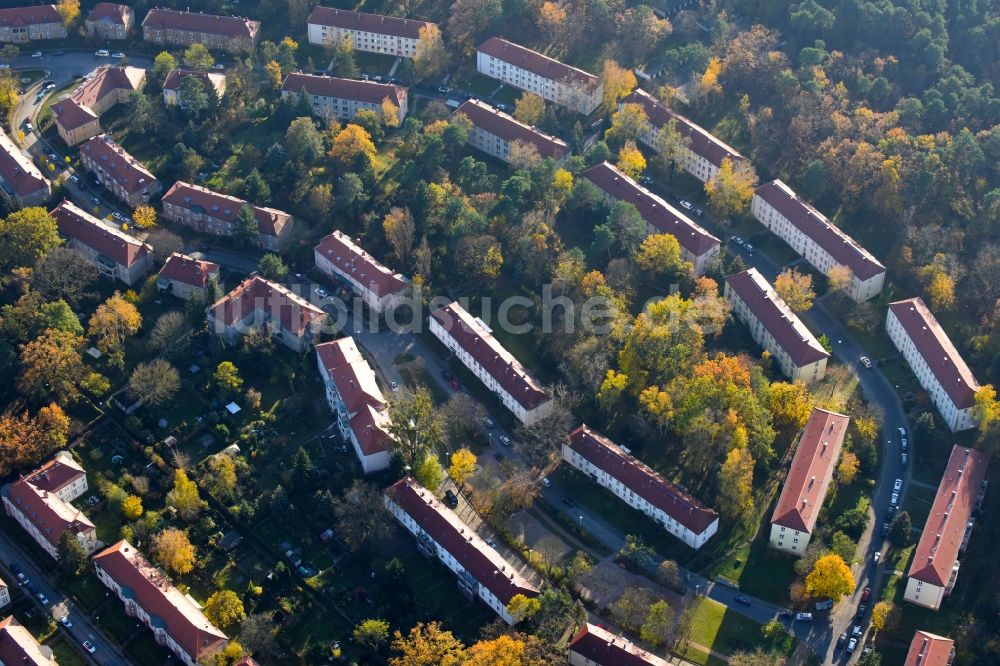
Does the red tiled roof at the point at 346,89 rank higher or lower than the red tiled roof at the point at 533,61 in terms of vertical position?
lower

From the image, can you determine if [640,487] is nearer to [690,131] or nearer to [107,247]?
[690,131]

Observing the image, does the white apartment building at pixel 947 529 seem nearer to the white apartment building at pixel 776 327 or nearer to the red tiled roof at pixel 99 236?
the white apartment building at pixel 776 327

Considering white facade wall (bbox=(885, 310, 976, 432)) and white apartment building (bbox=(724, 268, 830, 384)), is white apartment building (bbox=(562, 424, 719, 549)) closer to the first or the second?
white apartment building (bbox=(724, 268, 830, 384))

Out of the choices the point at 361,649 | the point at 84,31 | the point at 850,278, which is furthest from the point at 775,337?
the point at 84,31

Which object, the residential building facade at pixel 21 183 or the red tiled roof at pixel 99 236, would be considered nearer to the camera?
the red tiled roof at pixel 99 236

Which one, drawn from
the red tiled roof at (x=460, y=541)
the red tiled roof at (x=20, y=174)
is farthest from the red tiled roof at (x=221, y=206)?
the red tiled roof at (x=460, y=541)

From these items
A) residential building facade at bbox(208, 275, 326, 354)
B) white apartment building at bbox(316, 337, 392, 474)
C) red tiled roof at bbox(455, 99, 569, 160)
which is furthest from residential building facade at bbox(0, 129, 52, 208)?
red tiled roof at bbox(455, 99, 569, 160)

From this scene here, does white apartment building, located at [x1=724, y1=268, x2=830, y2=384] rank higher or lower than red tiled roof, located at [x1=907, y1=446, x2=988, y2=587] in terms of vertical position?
higher
